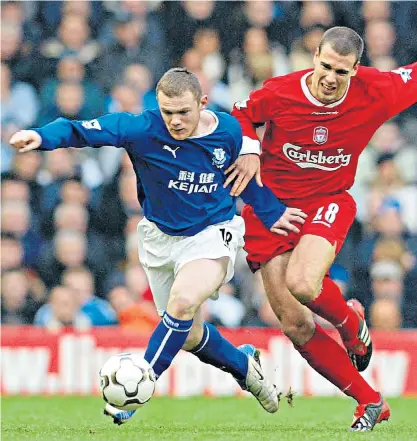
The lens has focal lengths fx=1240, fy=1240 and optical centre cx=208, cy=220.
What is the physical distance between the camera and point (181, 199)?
26.3 ft

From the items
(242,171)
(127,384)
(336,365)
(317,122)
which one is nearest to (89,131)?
(242,171)

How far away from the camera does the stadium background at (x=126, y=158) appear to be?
12.9 metres

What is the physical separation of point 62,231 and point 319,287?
17.8 ft

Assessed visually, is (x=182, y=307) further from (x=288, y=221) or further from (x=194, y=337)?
(x=288, y=221)

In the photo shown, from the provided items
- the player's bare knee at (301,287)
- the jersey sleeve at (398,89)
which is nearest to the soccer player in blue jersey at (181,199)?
the player's bare knee at (301,287)

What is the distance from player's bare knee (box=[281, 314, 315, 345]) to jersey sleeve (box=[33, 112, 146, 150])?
172 centimetres

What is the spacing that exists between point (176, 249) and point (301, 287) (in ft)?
2.79

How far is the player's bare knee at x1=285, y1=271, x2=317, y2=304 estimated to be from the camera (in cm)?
807

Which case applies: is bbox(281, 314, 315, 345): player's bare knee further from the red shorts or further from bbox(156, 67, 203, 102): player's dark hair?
bbox(156, 67, 203, 102): player's dark hair

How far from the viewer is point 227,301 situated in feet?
42.2

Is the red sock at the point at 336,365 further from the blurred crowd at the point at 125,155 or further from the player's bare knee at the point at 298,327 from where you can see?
the blurred crowd at the point at 125,155

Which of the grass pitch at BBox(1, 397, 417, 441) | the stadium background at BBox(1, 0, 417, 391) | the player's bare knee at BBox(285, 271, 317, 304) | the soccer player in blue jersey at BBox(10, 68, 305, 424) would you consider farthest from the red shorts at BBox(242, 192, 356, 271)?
the stadium background at BBox(1, 0, 417, 391)

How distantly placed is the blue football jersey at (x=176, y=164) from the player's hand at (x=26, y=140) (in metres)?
0.37

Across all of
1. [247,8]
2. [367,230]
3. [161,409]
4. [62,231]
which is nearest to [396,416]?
[161,409]
